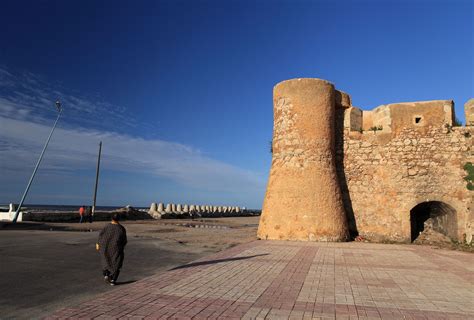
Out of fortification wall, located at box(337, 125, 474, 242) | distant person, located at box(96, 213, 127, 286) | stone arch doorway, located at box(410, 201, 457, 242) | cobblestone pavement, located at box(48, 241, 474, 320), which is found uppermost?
fortification wall, located at box(337, 125, 474, 242)

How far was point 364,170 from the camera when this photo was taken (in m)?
14.2

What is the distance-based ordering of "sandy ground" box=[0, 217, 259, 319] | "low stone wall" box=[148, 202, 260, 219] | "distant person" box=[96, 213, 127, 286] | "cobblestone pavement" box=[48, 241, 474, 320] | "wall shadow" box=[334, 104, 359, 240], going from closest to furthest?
"cobblestone pavement" box=[48, 241, 474, 320] → "sandy ground" box=[0, 217, 259, 319] → "distant person" box=[96, 213, 127, 286] → "wall shadow" box=[334, 104, 359, 240] → "low stone wall" box=[148, 202, 260, 219]

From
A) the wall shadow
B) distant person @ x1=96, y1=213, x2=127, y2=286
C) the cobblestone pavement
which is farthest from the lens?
the wall shadow

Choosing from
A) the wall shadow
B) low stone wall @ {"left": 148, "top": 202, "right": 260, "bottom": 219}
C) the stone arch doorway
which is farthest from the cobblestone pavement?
low stone wall @ {"left": 148, "top": 202, "right": 260, "bottom": 219}

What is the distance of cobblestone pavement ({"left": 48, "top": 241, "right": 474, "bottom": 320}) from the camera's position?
4258 millimetres

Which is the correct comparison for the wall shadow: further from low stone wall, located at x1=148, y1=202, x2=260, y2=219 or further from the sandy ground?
low stone wall, located at x1=148, y1=202, x2=260, y2=219

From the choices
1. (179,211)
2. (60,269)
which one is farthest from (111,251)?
(179,211)

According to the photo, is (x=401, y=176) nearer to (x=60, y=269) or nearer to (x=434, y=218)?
(x=434, y=218)

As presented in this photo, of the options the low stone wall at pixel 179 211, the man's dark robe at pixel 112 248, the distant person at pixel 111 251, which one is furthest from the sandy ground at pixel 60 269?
the low stone wall at pixel 179 211

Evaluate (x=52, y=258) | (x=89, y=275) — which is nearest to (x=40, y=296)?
(x=89, y=275)

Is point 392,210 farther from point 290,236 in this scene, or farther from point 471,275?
point 471,275

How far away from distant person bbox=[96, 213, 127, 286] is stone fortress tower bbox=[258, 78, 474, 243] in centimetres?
819

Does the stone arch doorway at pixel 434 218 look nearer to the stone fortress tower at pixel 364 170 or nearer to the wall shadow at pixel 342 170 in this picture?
the stone fortress tower at pixel 364 170

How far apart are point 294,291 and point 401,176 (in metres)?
10.2
